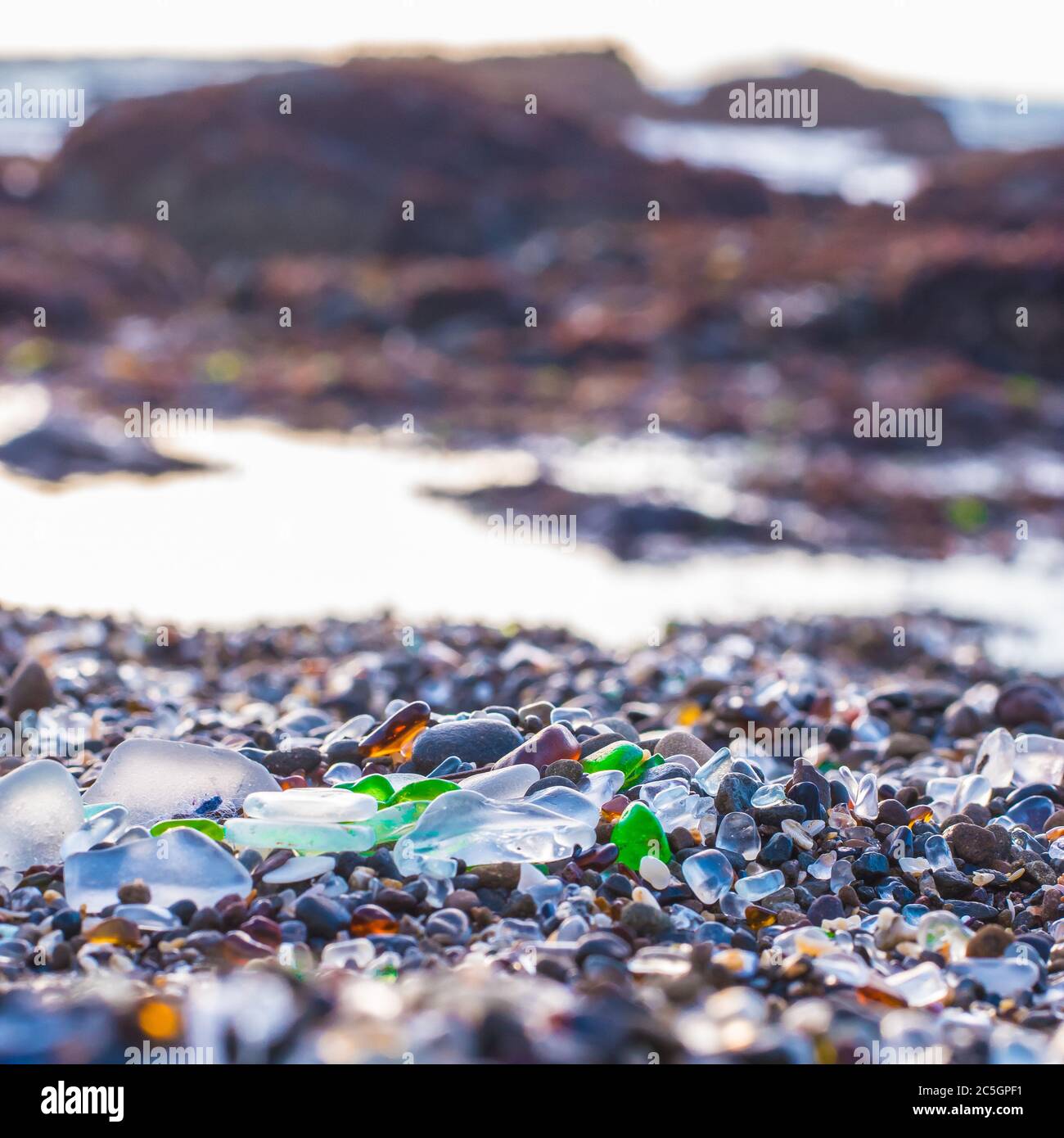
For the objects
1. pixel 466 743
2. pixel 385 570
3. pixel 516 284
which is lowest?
pixel 466 743

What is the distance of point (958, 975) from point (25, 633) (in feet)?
12.4

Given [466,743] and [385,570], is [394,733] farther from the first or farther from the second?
[385,570]

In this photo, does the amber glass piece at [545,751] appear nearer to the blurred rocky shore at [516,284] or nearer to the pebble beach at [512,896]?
the pebble beach at [512,896]

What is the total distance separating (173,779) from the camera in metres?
2.45

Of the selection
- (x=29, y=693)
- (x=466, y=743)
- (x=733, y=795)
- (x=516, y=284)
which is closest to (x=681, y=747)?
(x=733, y=795)

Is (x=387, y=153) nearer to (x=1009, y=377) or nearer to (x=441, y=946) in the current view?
(x=1009, y=377)

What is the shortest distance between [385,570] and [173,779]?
175 inches

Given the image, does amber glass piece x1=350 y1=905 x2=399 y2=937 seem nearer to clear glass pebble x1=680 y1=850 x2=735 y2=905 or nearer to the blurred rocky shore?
clear glass pebble x1=680 y1=850 x2=735 y2=905

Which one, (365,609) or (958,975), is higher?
(365,609)

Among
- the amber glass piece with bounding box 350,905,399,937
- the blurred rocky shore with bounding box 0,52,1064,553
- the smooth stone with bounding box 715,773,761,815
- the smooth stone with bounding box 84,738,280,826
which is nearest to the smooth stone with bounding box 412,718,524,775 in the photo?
the smooth stone with bounding box 84,738,280,826

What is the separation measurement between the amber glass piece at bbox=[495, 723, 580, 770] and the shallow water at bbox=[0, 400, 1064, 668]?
9.34 ft

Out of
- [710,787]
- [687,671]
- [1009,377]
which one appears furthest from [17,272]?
[710,787]

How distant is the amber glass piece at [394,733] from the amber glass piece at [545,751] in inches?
10.2

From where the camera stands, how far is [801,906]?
2.27 meters
